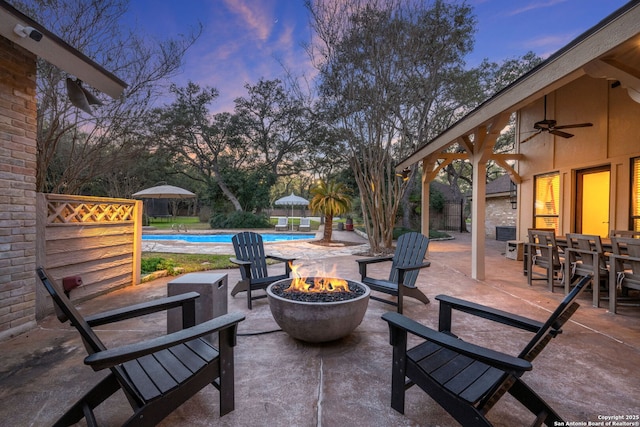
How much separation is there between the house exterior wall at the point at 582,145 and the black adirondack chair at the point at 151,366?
23.4 feet

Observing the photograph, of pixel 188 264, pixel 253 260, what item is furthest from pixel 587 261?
pixel 188 264

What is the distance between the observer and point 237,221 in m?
17.1

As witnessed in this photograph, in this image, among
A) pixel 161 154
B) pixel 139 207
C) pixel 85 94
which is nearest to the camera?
pixel 85 94

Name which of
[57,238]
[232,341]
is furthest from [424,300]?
[57,238]

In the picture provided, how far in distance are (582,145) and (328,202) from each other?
272 inches

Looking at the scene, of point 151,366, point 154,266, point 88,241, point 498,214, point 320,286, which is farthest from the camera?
point 498,214

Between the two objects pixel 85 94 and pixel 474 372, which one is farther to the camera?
pixel 85 94

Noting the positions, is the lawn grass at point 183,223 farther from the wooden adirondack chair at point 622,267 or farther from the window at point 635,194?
the window at point 635,194

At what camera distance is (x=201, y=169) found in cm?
1858

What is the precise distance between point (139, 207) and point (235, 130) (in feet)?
48.4

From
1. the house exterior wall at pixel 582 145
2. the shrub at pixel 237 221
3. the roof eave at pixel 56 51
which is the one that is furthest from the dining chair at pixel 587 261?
the shrub at pixel 237 221

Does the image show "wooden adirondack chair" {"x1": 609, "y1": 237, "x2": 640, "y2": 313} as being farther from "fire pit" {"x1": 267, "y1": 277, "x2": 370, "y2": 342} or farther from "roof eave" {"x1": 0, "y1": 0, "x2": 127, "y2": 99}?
"roof eave" {"x1": 0, "y1": 0, "x2": 127, "y2": 99}

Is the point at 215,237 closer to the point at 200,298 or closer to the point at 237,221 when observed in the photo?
the point at 237,221

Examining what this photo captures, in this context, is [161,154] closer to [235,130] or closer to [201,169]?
[201,169]
